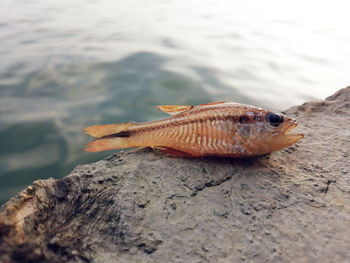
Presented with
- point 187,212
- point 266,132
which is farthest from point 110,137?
point 266,132

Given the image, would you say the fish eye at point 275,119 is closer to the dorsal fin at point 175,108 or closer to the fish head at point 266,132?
the fish head at point 266,132

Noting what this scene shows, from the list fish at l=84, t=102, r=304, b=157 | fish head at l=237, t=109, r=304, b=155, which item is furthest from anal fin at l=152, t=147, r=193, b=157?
fish head at l=237, t=109, r=304, b=155

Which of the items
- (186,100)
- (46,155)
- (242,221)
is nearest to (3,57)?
(46,155)

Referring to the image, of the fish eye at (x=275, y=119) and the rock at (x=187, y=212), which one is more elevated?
the fish eye at (x=275, y=119)

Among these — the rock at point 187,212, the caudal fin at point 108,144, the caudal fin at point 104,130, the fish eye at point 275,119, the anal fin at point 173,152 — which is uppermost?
the fish eye at point 275,119

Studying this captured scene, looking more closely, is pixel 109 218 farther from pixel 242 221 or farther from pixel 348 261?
pixel 348 261

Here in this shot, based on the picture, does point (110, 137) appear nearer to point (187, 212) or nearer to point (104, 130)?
point (104, 130)

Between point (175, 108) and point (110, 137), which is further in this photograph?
point (175, 108)

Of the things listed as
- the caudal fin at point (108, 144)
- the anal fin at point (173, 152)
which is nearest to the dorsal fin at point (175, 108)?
the anal fin at point (173, 152)
